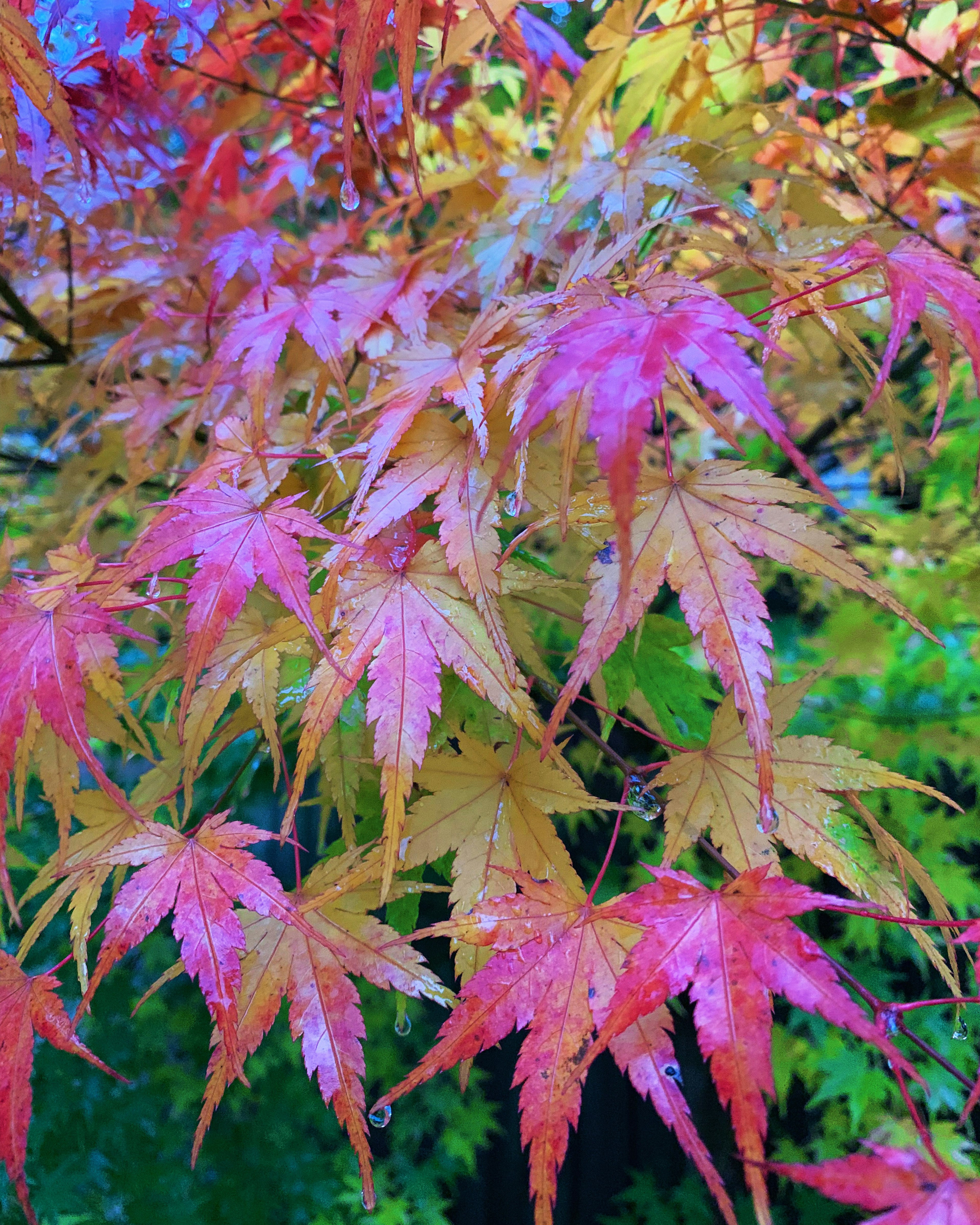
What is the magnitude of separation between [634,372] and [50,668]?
43 cm

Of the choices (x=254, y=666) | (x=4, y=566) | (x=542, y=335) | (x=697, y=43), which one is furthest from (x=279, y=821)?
(x=697, y=43)

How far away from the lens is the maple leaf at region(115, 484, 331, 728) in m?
0.48

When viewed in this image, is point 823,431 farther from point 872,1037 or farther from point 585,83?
point 872,1037

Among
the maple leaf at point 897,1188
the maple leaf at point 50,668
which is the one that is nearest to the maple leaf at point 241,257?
the maple leaf at point 50,668

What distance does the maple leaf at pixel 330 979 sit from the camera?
48cm

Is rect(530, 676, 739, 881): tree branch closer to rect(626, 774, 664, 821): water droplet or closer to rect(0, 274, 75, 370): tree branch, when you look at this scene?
rect(626, 774, 664, 821): water droplet

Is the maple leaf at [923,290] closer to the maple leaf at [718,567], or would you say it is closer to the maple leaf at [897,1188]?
the maple leaf at [718,567]

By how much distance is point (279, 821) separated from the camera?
5.10 feet

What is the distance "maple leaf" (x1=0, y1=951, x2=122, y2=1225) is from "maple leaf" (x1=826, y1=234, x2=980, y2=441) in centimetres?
64

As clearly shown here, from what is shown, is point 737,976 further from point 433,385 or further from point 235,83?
point 235,83

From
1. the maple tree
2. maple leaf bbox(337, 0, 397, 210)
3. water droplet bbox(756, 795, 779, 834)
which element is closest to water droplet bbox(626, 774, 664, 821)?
the maple tree

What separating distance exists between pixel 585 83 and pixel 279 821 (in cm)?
136

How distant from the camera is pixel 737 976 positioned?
1.34 feet

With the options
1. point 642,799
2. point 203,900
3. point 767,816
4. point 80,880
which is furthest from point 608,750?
point 80,880
